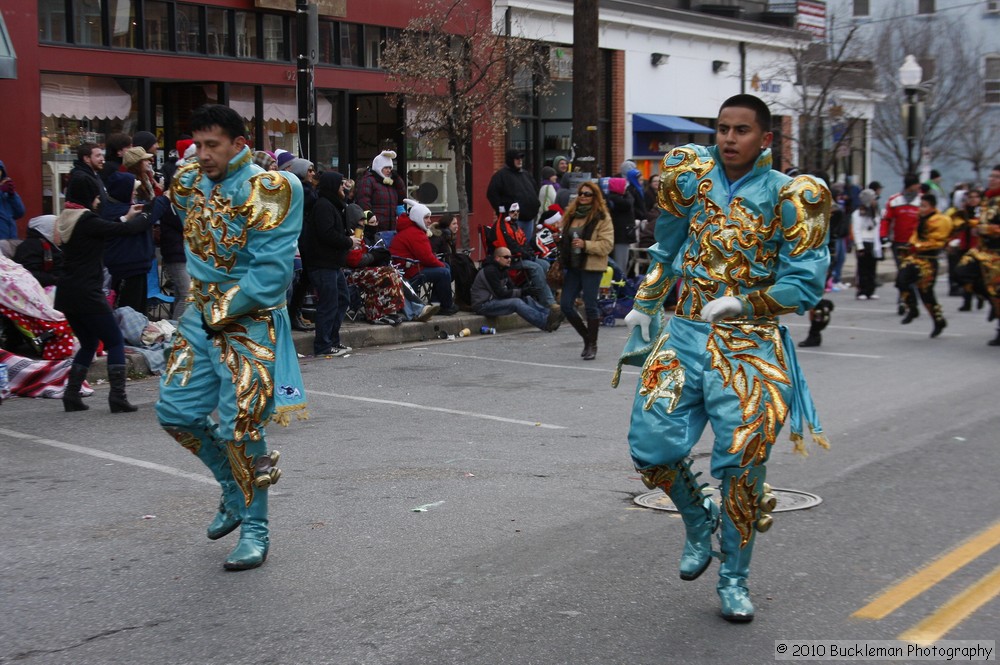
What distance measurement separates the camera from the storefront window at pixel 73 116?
1645cm

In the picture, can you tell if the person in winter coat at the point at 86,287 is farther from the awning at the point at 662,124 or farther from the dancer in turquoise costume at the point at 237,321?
the awning at the point at 662,124

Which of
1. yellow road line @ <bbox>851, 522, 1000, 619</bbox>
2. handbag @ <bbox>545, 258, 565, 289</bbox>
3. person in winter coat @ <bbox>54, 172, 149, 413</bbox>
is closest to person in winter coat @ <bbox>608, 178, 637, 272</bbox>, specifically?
handbag @ <bbox>545, 258, 565, 289</bbox>

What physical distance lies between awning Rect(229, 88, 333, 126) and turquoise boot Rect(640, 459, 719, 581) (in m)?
15.5

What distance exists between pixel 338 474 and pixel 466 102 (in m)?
12.2

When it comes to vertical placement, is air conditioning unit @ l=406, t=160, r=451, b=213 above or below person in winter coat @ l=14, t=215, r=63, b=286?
above

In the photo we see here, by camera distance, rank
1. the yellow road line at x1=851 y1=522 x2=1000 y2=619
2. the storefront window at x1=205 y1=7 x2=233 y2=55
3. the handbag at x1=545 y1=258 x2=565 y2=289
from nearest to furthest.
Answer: the yellow road line at x1=851 y1=522 x2=1000 y2=619 < the handbag at x1=545 y1=258 x2=565 y2=289 < the storefront window at x1=205 y1=7 x2=233 y2=55

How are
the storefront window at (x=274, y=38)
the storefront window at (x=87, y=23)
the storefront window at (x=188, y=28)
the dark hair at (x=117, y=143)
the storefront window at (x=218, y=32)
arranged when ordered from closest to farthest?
the dark hair at (x=117, y=143) < the storefront window at (x=87, y=23) < the storefront window at (x=188, y=28) < the storefront window at (x=218, y=32) < the storefront window at (x=274, y=38)

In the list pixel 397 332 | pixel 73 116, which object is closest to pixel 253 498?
pixel 397 332

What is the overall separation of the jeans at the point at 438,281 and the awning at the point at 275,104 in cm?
586

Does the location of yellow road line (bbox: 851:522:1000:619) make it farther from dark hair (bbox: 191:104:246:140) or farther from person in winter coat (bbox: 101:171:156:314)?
person in winter coat (bbox: 101:171:156:314)

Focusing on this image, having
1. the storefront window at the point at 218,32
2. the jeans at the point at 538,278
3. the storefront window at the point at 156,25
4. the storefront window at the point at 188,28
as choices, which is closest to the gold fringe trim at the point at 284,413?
the jeans at the point at 538,278

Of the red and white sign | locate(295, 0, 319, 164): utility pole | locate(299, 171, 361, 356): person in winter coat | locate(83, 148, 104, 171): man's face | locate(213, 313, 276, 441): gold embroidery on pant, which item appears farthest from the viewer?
the red and white sign

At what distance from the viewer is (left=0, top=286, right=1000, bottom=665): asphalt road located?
4.68 m

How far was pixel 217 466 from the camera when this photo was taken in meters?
5.69
